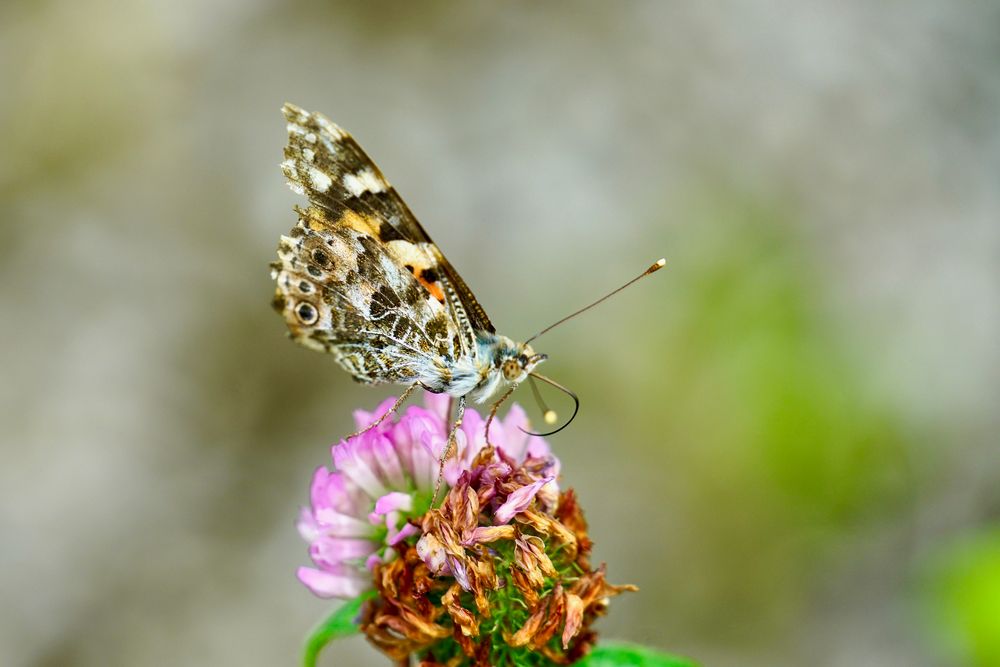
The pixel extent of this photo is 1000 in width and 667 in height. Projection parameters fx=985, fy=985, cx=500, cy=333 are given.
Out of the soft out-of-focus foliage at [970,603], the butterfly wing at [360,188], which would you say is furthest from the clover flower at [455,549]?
the soft out-of-focus foliage at [970,603]

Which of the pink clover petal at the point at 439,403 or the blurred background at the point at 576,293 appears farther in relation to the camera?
the blurred background at the point at 576,293

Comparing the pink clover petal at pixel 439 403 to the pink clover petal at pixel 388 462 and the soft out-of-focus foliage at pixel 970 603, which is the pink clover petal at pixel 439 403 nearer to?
the pink clover petal at pixel 388 462

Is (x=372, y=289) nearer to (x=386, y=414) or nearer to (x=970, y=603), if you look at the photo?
(x=386, y=414)

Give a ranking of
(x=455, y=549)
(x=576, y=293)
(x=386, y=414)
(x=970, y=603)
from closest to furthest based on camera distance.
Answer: (x=455, y=549) → (x=386, y=414) → (x=970, y=603) → (x=576, y=293)

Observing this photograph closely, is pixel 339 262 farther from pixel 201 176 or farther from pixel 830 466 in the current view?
pixel 201 176

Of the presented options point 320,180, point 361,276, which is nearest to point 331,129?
point 320,180
